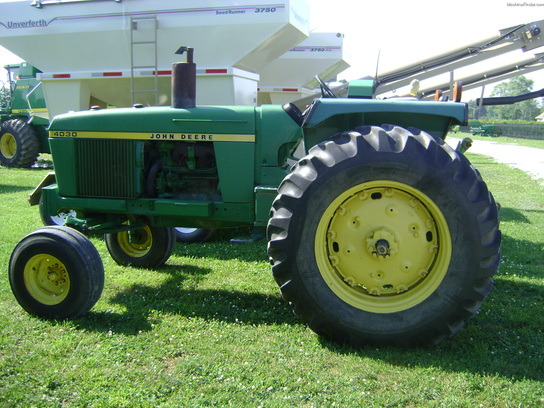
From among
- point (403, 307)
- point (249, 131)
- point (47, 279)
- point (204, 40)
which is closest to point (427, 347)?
point (403, 307)

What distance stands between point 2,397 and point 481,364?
2.74m

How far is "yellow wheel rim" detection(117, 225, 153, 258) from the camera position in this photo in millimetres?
5355

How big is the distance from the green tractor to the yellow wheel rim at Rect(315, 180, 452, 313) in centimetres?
1275

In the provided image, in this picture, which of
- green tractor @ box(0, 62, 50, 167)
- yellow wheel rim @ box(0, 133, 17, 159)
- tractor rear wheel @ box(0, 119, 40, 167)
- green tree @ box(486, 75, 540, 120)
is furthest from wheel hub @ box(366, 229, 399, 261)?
green tree @ box(486, 75, 540, 120)

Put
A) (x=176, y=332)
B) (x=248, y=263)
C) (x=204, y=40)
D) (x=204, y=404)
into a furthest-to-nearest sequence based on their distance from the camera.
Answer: (x=204, y=40), (x=248, y=263), (x=176, y=332), (x=204, y=404)

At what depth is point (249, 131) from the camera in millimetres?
4184

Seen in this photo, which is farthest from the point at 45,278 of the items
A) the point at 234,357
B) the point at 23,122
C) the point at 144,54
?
the point at 23,122

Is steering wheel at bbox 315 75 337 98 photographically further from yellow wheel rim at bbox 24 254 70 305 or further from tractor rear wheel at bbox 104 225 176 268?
yellow wheel rim at bbox 24 254 70 305

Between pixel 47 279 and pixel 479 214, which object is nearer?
pixel 479 214

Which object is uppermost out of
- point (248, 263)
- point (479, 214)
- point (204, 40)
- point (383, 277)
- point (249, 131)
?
point (204, 40)

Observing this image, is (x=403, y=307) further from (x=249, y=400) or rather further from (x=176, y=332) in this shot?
(x=176, y=332)

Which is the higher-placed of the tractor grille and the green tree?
the green tree

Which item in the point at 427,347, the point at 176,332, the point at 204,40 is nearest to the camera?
the point at 427,347

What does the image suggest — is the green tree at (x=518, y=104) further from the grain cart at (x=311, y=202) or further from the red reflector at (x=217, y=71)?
the grain cart at (x=311, y=202)
